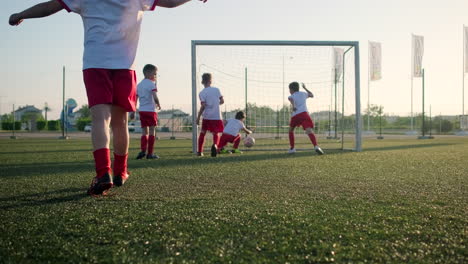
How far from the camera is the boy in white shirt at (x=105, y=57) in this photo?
2969mm

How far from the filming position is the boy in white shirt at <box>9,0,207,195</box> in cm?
297

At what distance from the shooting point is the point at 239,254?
1521mm

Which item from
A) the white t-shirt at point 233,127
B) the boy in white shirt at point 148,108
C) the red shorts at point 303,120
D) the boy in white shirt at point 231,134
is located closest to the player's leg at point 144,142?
the boy in white shirt at point 148,108

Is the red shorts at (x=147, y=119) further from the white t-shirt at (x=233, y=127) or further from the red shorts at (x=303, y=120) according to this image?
the red shorts at (x=303, y=120)

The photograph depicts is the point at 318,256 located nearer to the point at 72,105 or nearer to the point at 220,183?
the point at 220,183

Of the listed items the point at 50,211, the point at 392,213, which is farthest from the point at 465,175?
the point at 50,211

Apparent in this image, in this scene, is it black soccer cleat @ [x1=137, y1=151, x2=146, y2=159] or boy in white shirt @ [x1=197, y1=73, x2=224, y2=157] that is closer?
black soccer cleat @ [x1=137, y1=151, x2=146, y2=159]

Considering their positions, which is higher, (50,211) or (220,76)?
(220,76)

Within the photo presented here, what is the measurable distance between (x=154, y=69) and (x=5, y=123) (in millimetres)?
43081

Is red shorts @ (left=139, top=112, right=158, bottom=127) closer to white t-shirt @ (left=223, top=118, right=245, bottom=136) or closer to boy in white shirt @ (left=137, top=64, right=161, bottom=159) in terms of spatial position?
boy in white shirt @ (left=137, top=64, right=161, bottom=159)

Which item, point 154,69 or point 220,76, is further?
point 220,76

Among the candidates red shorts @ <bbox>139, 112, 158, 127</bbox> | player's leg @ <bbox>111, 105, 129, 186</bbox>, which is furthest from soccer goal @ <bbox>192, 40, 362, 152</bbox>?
player's leg @ <bbox>111, 105, 129, 186</bbox>

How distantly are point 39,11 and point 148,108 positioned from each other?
4.11 m

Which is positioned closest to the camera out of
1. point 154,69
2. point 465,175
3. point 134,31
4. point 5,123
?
point 134,31
